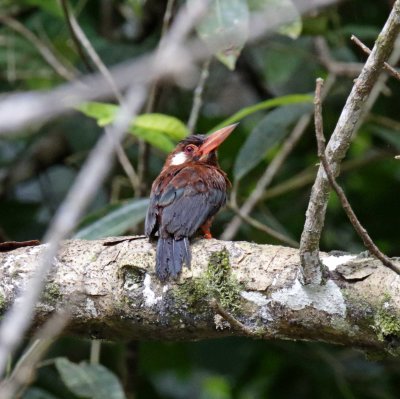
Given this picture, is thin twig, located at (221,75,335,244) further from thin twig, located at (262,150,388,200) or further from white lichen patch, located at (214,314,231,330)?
white lichen patch, located at (214,314,231,330)

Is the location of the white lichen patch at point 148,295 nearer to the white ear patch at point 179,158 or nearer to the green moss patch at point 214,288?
the green moss patch at point 214,288

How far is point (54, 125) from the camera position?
4695 mm

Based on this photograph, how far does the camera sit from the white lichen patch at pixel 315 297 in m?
2.10

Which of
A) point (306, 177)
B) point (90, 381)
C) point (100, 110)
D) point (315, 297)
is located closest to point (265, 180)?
point (306, 177)

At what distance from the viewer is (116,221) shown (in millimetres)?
3375

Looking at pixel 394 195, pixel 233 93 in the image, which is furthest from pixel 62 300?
pixel 233 93

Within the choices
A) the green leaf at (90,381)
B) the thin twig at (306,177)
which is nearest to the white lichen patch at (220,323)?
the green leaf at (90,381)

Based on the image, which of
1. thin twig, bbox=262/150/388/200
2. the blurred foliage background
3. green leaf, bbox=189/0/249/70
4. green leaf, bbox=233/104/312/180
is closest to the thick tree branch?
green leaf, bbox=189/0/249/70

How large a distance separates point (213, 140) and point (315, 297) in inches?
68.4

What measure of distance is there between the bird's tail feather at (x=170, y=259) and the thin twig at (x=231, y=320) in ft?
0.72

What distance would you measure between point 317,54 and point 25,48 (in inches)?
62.9

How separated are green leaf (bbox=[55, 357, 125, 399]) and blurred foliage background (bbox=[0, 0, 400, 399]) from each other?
1.83 ft

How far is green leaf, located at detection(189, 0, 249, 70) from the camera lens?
125 inches

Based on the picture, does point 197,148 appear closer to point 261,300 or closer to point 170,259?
point 170,259
